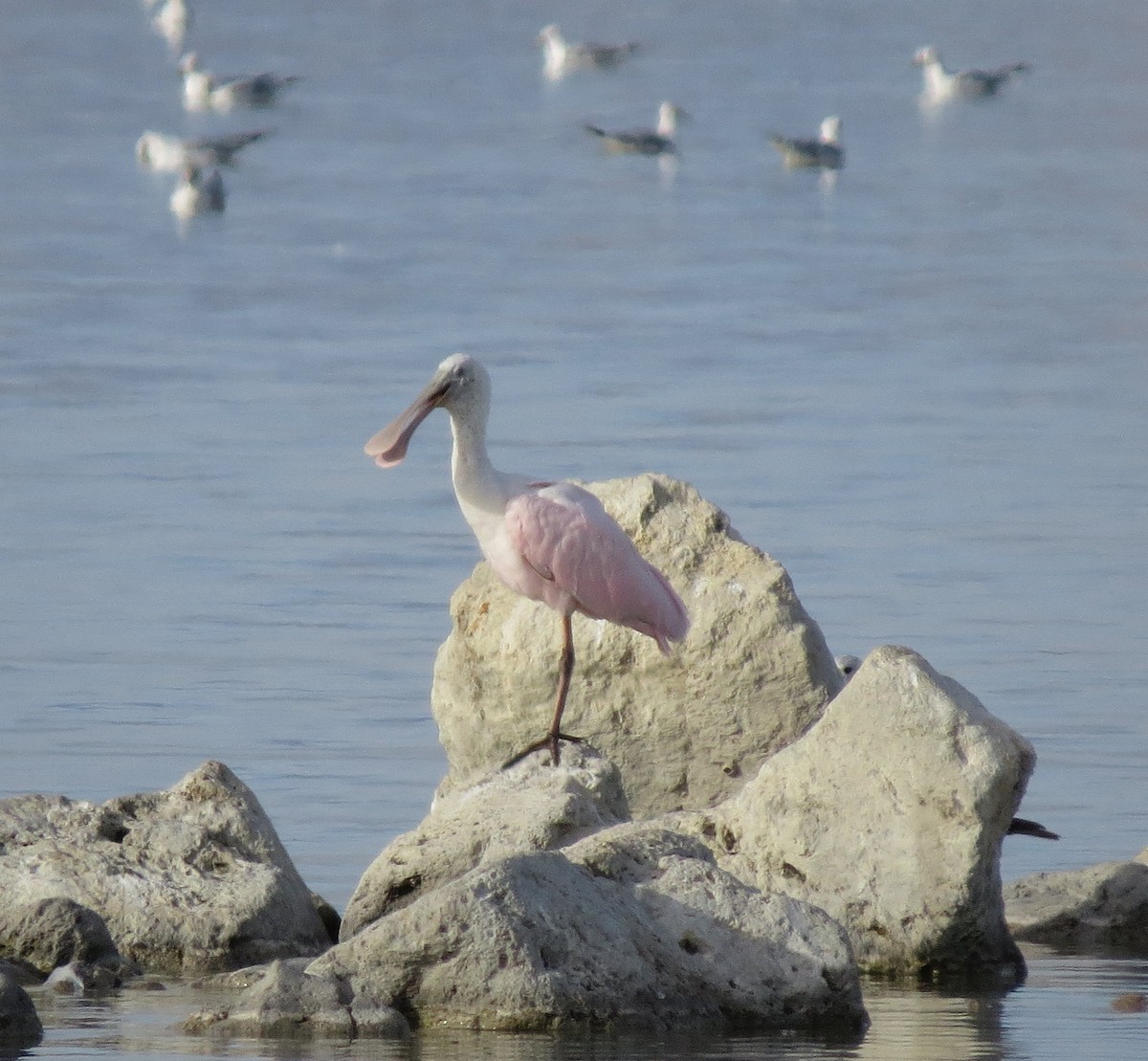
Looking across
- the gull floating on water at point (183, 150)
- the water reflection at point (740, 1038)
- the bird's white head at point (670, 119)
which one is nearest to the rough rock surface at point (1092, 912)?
the water reflection at point (740, 1038)

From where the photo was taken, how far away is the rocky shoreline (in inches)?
322

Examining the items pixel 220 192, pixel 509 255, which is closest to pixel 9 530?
pixel 509 255

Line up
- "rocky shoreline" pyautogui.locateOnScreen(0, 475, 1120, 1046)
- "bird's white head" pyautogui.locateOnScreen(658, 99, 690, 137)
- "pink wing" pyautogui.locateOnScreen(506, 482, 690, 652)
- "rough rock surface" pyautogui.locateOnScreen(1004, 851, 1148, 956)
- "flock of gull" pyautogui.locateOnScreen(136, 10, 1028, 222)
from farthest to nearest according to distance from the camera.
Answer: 1. "bird's white head" pyautogui.locateOnScreen(658, 99, 690, 137)
2. "flock of gull" pyautogui.locateOnScreen(136, 10, 1028, 222)
3. "pink wing" pyautogui.locateOnScreen(506, 482, 690, 652)
4. "rough rock surface" pyautogui.locateOnScreen(1004, 851, 1148, 956)
5. "rocky shoreline" pyautogui.locateOnScreen(0, 475, 1120, 1046)

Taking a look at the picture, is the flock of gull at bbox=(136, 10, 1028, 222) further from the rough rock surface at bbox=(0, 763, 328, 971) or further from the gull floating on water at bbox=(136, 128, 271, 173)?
the rough rock surface at bbox=(0, 763, 328, 971)

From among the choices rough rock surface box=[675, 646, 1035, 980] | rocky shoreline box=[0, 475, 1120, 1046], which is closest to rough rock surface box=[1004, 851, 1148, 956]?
rocky shoreline box=[0, 475, 1120, 1046]

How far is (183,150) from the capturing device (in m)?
41.4

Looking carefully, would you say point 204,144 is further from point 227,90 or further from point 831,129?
point 831,129

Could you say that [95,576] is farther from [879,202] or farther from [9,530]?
[879,202]

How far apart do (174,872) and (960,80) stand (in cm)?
4533

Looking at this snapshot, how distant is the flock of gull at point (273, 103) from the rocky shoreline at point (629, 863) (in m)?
27.5

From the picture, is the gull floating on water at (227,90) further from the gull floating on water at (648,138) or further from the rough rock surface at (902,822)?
the rough rock surface at (902,822)

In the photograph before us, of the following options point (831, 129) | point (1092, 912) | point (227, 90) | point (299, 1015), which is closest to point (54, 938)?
point (299, 1015)

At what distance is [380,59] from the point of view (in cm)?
6038

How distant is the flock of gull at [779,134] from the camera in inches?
1661
